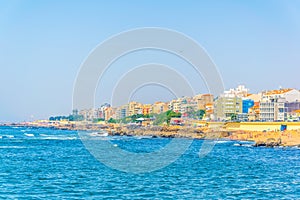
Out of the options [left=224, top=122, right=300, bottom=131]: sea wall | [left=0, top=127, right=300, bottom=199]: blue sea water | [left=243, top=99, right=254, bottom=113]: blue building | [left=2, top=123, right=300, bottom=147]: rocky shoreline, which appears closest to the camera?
[left=0, top=127, right=300, bottom=199]: blue sea water

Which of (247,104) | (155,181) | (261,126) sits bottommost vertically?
(155,181)

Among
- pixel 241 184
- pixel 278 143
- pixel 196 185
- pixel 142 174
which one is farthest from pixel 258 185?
pixel 278 143

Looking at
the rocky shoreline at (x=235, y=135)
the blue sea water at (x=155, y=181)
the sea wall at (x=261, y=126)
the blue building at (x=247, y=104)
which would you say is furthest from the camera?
the blue building at (x=247, y=104)

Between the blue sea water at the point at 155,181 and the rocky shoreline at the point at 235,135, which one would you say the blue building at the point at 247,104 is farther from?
the blue sea water at the point at 155,181

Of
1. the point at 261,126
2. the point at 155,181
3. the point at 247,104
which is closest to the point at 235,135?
the point at 261,126

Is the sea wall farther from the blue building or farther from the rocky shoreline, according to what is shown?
the blue building

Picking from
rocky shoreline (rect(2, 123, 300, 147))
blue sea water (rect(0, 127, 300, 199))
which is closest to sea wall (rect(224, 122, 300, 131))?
rocky shoreline (rect(2, 123, 300, 147))

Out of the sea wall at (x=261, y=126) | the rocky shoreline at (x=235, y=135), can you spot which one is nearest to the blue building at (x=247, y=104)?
the sea wall at (x=261, y=126)

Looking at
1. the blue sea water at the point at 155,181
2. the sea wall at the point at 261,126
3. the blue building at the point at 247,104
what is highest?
the blue building at the point at 247,104

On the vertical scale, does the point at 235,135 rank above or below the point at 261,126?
below

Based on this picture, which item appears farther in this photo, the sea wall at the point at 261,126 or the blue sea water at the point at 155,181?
the sea wall at the point at 261,126

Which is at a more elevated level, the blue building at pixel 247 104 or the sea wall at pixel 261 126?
the blue building at pixel 247 104

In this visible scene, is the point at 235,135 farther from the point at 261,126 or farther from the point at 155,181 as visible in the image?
the point at 155,181

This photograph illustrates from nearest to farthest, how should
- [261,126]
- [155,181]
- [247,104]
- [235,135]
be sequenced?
[155,181] < [235,135] < [261,126] < [247,104]
